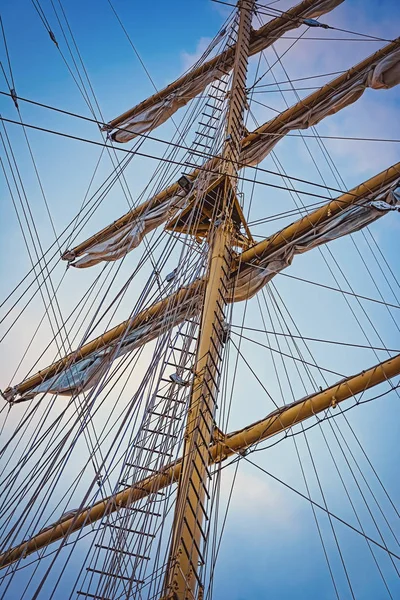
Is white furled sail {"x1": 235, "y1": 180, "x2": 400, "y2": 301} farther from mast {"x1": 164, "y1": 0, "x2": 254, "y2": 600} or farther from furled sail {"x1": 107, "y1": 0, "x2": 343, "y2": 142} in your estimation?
furled sail {"x1": 107, "y1": 0, "x2": 343, "y2": 142}

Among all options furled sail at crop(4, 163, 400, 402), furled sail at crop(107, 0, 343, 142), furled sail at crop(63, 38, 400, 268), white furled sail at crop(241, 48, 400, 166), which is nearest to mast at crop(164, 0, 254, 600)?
furled sail at crop(4, 163, 400, 402)

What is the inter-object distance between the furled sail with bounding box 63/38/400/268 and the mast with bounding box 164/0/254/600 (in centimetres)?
120

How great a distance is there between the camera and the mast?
12.8ft

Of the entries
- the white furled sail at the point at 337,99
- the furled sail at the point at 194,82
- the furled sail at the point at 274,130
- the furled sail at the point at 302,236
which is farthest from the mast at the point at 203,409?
the furled sail at the point at 194,82

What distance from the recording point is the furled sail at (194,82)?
10.2m

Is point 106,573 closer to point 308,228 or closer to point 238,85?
point 308,228

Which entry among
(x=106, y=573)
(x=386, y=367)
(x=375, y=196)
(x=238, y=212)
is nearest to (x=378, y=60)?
(x=375, y=196)

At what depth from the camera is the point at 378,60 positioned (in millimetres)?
8586

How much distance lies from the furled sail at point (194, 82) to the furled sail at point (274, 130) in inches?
56.6

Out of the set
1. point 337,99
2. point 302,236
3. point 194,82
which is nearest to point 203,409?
point 302,236

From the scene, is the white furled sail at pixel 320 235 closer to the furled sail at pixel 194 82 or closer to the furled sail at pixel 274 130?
the furled sail at pixel 274 130

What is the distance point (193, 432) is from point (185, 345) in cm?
96

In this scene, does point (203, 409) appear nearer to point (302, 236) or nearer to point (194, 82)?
point (302, 236)

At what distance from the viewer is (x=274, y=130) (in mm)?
9711
